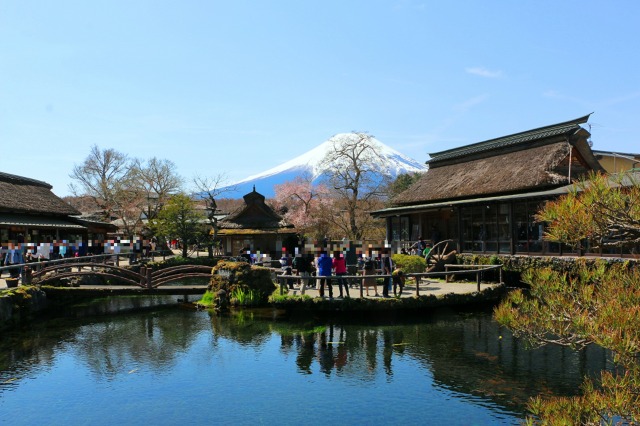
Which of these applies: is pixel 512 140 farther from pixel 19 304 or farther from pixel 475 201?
pixel 19 304

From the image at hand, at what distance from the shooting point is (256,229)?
4166 cm

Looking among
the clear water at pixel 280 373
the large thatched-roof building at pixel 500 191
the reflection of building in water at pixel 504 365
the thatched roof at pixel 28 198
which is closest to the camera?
the clear water at pixel 280 373

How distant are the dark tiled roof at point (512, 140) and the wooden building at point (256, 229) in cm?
1383

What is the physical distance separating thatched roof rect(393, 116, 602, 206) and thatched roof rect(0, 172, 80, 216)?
24.0 meters

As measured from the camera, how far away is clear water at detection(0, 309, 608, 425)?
8641 millimetres

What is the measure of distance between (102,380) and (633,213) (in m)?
10.3

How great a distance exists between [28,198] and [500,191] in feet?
98.4

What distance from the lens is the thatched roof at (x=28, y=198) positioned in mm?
30281

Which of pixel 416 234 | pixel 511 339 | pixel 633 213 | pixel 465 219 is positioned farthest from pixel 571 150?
pixel 633 213

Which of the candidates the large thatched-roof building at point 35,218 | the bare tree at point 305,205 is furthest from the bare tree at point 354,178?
the large thatched-roof building at point 35,218

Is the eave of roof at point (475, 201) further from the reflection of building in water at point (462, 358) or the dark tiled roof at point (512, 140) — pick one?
the reflection of building in water at point (462, 358)

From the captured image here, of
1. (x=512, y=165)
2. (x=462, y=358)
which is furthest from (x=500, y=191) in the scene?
(x=462, y=358)

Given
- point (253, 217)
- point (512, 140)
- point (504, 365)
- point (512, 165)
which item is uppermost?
point (512, 140)

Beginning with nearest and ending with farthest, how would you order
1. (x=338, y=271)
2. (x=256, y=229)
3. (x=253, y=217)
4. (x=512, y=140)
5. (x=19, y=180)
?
1. (x=338, y=271)
2. (x=512, y=140)
3. (x=19, y=180)
4. (x=256, y=229)
5. (x=253, y=217)
